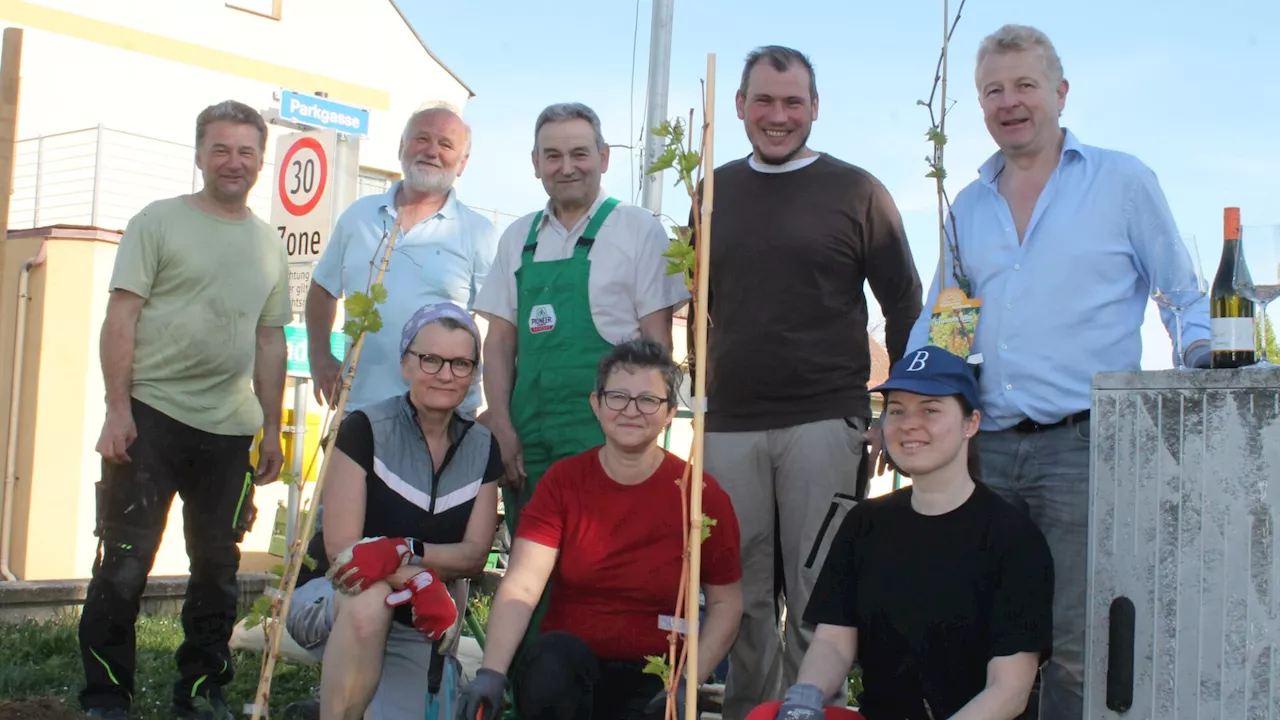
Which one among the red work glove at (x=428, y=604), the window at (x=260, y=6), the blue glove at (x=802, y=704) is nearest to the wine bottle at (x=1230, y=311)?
the blue glove at (x=802, y=704)

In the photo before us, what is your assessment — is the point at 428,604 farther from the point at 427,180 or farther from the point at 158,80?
the point at 158,80

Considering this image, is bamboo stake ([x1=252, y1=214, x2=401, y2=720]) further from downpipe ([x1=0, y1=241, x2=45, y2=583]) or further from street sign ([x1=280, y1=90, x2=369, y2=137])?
downpipe ([x1=0, y1=241, x2=45, y2=583])

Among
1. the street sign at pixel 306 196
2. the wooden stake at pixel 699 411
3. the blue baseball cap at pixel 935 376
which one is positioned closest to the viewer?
the wooden stake at pixel 699 411

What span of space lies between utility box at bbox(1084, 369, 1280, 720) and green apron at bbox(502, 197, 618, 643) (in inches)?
64.6

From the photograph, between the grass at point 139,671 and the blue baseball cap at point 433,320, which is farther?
the grass at point 139,671

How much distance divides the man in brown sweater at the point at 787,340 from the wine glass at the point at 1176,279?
0.96 metres

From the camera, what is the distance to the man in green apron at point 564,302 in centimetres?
393

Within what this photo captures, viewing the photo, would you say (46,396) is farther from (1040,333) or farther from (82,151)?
(1040,333)

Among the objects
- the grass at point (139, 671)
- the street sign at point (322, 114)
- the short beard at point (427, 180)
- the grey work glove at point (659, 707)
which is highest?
the street sign at point (322, 114)

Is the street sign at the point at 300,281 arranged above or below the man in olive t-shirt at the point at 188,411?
above

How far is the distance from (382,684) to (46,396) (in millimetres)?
7728

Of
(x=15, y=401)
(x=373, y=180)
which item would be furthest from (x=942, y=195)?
(x=373, y=180)

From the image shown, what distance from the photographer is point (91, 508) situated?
34.6 feet

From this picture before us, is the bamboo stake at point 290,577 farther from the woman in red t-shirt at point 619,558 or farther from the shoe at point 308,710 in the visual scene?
the shoe at point 308,710
